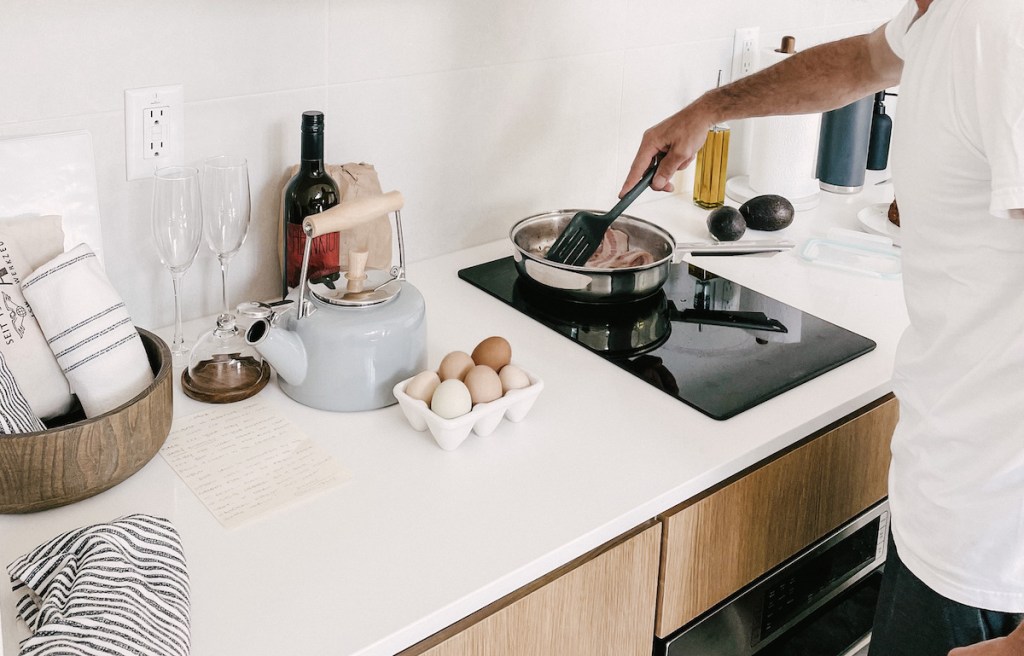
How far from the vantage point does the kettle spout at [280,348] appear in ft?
3.77

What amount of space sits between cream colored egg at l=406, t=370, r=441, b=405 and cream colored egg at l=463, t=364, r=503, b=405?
0.04 m

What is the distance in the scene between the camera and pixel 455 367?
1.19 metres

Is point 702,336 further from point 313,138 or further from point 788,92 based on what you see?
point 313,138

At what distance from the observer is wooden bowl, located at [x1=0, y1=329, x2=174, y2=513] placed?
0.94 metres

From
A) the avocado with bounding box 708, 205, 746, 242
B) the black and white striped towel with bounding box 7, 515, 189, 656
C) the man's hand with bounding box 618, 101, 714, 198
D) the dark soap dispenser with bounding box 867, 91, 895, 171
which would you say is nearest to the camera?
the black and white striped towel with bounding box 7, 515, 189, 656

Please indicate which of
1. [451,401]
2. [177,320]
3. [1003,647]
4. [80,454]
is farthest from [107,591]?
[1003,647]

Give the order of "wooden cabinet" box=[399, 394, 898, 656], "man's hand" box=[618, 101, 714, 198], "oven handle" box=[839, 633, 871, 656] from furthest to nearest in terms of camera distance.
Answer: "oven handle" box=[839, 633, 871, 656] → "man's hand" box=[618, 101, 714, 198] → "wooden cabinet" box=[399, 394, 898, 656]

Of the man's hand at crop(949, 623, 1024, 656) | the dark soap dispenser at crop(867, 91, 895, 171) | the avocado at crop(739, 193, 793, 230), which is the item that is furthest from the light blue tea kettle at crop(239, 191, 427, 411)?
the dark soap dispenser at crop(867, 91, 895, 171)

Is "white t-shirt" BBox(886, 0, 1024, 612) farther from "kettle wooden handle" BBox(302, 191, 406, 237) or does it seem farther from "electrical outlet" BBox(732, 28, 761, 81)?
"electrical outlet" BBox(732, 28, 761, 81)

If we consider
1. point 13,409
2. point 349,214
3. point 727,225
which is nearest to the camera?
point 13,409

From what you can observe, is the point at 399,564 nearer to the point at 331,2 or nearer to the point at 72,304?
the point at 72,304

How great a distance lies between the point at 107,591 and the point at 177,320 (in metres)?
0.54

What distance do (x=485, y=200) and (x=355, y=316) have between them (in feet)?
1.94

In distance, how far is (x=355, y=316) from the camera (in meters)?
1.18
